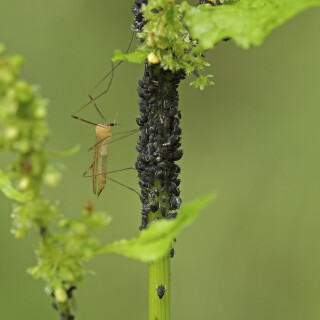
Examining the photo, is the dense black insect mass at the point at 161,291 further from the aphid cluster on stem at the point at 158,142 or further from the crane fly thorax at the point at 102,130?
the crane fly thorax at the point at 102,130

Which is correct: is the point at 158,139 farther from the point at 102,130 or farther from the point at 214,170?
the point at 214,170

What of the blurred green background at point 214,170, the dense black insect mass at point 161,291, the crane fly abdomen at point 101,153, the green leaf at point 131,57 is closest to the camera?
the green leaf at point 131,57

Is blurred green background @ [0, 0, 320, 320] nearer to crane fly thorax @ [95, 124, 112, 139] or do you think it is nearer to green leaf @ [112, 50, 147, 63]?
crane fly thorax @ [95, 124, 112, 139]

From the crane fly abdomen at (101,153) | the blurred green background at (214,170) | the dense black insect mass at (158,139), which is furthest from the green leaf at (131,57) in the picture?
the blurred green background at (214,170)

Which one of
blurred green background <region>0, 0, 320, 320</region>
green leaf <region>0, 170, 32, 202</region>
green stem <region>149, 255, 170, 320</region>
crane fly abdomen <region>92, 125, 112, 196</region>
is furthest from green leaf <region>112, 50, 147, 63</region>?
blurred green background <region>0, 0, 320, 320</region>

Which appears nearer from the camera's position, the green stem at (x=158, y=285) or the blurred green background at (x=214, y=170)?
the green stem at (x=158, y=285)

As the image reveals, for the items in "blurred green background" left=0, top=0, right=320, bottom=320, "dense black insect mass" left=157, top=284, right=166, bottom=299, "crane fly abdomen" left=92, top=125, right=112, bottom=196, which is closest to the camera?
"dense black insect mass" left=157, top=284, right=166, bottom=299

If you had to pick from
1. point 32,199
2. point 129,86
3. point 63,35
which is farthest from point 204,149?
point 32,199
